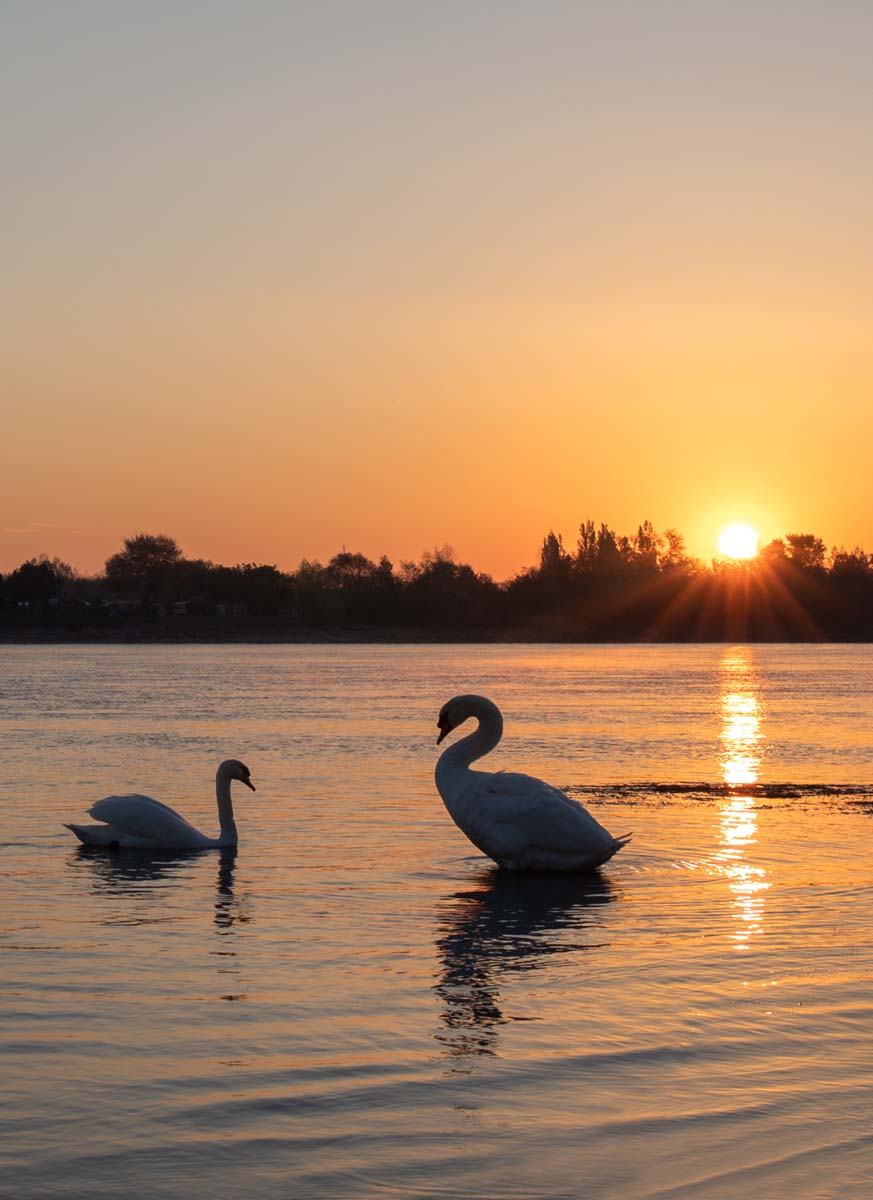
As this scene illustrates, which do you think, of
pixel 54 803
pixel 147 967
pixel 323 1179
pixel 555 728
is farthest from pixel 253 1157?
pixel 555 728

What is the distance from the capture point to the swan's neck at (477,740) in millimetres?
14789

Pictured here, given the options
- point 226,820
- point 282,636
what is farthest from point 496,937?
point 282,636

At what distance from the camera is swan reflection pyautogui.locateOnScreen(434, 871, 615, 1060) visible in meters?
8.58

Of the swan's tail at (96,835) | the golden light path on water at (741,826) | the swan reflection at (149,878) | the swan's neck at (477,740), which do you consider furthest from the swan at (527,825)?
the swan's tail at (96,835)

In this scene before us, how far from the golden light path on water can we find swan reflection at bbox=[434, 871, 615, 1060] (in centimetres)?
101

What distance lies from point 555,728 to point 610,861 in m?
19.2

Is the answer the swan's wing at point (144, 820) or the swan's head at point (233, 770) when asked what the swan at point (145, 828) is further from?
the swan's head at point (233, 770)

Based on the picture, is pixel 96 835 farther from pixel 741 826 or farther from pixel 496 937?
pixel 741 826

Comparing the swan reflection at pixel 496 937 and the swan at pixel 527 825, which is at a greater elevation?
the swan at pixel 527 825

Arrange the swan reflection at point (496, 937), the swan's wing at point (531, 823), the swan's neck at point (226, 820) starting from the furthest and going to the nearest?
the swan's neck at point (226, 820), the swan's wing at point (531, 823), the swan reflection at point (496, 937)

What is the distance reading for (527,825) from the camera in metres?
13.8

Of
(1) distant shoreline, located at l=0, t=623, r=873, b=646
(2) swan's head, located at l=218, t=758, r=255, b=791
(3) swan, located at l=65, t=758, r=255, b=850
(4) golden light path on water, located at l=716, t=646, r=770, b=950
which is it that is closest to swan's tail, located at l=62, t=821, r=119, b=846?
(3) swan, located at l=65, t=758, r=255, b=850

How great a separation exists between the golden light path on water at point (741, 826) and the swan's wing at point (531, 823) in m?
1.21

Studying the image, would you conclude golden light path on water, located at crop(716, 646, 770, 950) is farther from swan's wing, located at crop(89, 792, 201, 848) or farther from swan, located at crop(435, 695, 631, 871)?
swan's wing, located at crop(89, 792, 201, 848)
